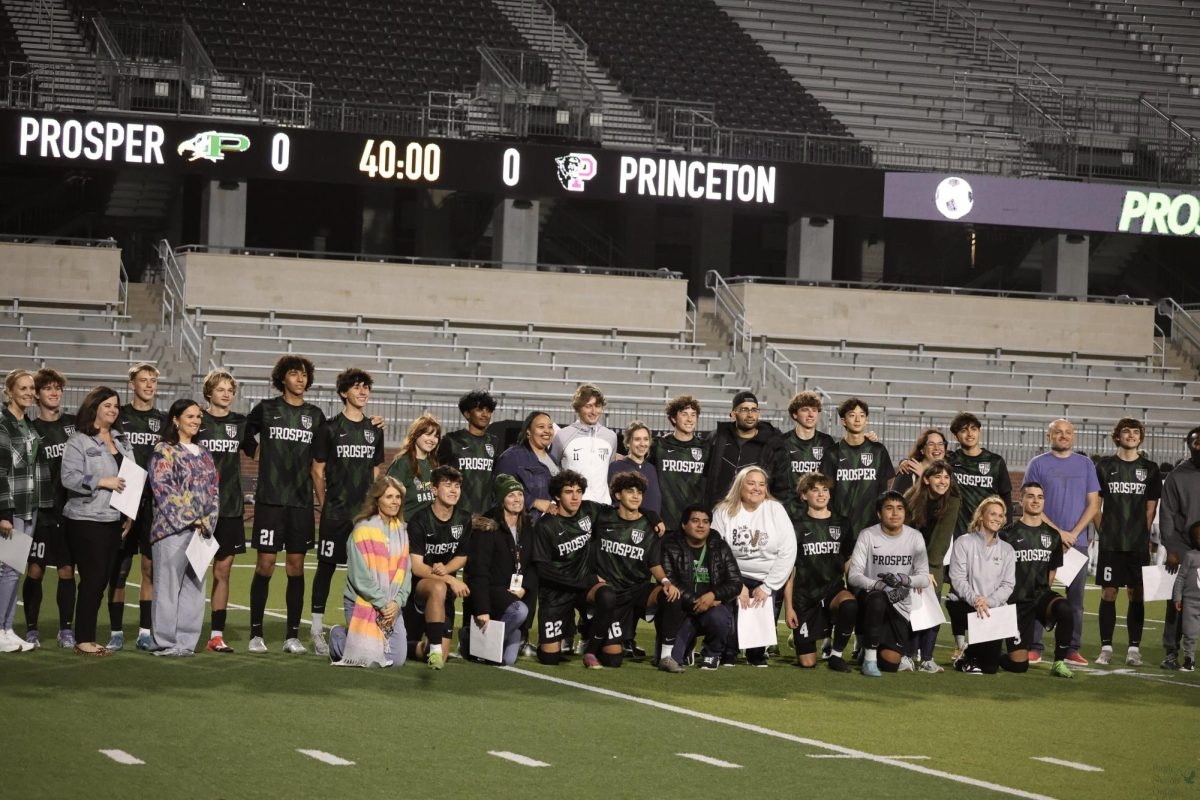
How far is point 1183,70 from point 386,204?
19550 mm

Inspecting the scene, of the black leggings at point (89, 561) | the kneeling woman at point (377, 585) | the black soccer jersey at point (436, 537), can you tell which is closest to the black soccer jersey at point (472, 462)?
the black soccer jersey at point (436, 537)

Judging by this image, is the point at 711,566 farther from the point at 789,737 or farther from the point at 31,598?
the point at 31,598

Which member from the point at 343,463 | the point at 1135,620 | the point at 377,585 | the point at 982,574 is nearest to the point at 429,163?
the point at 343,463

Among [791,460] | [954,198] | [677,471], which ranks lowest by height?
[677,471]

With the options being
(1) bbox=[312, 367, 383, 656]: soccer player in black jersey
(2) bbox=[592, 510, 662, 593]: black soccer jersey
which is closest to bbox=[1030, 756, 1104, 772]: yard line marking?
(2) bbox=[592, 510, 662, 593]: black soccer jersey

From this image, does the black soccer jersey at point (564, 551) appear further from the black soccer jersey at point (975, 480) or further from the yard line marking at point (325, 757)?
the yard line marking at point (325, 757)

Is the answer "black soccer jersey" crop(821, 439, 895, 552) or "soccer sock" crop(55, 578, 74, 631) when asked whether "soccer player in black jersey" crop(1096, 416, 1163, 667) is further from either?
"soccer sock" crop(55, 578, 74, 631)

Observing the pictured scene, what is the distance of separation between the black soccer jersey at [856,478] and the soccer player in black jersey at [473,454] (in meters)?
2.53

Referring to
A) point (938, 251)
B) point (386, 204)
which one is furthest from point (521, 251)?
point (938, 251)

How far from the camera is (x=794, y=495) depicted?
497 inches

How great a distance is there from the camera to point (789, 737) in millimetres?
9156

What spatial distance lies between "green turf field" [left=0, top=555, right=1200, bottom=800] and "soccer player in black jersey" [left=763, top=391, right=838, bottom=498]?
4.89ft

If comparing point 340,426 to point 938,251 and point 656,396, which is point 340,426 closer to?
point 656,396

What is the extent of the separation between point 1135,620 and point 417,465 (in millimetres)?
5698
